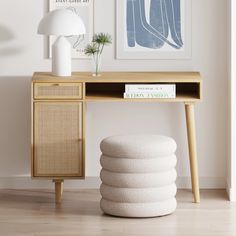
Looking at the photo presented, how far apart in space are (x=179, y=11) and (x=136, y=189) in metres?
1.43

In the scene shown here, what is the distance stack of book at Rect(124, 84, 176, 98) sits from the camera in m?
5.42

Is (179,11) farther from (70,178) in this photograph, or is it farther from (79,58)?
(70,178)

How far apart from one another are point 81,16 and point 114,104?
661 millimetres

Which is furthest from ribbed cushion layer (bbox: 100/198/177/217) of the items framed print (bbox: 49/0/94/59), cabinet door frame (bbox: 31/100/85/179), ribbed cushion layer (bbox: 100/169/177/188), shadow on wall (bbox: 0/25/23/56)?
shadow on wall (bbox: 0/25/23/56)

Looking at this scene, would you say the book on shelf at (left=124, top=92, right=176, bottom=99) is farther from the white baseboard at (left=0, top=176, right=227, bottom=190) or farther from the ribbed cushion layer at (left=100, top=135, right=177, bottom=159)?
the white baseboard at (left=0, top=176, right=227, bottom=190)

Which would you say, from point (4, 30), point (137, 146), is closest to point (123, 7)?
point (4, 30)

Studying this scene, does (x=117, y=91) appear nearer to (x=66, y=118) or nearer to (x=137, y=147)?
(x=66, y=118)

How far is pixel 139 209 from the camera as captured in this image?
16.5 ft

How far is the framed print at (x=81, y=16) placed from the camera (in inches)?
228

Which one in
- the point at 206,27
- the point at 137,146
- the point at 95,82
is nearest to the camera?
the point at 137,146

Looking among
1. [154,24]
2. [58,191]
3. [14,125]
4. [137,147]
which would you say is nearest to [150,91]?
[137,147]

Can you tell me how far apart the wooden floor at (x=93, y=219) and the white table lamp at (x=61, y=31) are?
34.6 inches

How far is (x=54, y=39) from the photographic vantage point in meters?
5.85

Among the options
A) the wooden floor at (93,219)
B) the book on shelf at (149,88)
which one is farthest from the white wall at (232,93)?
the book on shelf at (149,88)
